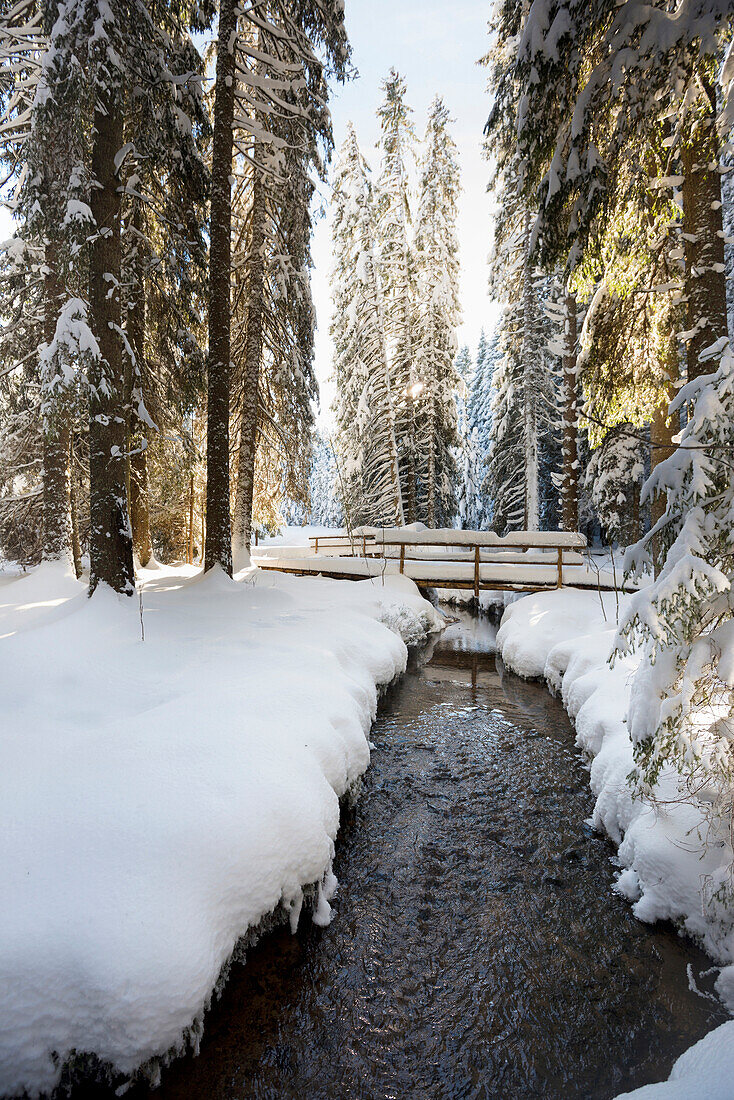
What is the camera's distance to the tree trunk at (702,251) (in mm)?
4895

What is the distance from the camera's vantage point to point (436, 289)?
18922 millimetres

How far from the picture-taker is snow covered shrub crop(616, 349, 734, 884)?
2.79 metres

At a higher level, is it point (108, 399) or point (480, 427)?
point (480, 427)

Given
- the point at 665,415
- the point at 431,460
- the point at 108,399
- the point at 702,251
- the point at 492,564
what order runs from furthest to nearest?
1. the point at 431,460
2. the point at 492,564
3. the point at 665,415
4. the point at 108,399
5. the point at 702,251

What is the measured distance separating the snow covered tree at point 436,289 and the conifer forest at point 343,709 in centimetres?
757

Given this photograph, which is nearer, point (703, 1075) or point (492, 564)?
point (703, 1075)

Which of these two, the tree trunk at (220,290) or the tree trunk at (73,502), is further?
the tree trunk at (73,502)

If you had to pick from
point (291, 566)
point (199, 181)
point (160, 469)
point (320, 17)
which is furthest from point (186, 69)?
point (291, 566)

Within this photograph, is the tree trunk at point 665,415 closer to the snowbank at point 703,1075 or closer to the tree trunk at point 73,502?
the snowbank at point 703,1075

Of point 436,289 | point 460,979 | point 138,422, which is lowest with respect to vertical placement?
point 460,979

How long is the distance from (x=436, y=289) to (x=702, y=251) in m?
15.6

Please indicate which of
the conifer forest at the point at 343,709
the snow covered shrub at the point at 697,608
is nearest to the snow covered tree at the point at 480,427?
the conifer forest at the point at 343,709

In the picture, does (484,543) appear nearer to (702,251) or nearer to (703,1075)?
(702,251)

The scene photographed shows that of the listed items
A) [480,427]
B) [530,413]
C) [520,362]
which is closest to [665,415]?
[530,413]
